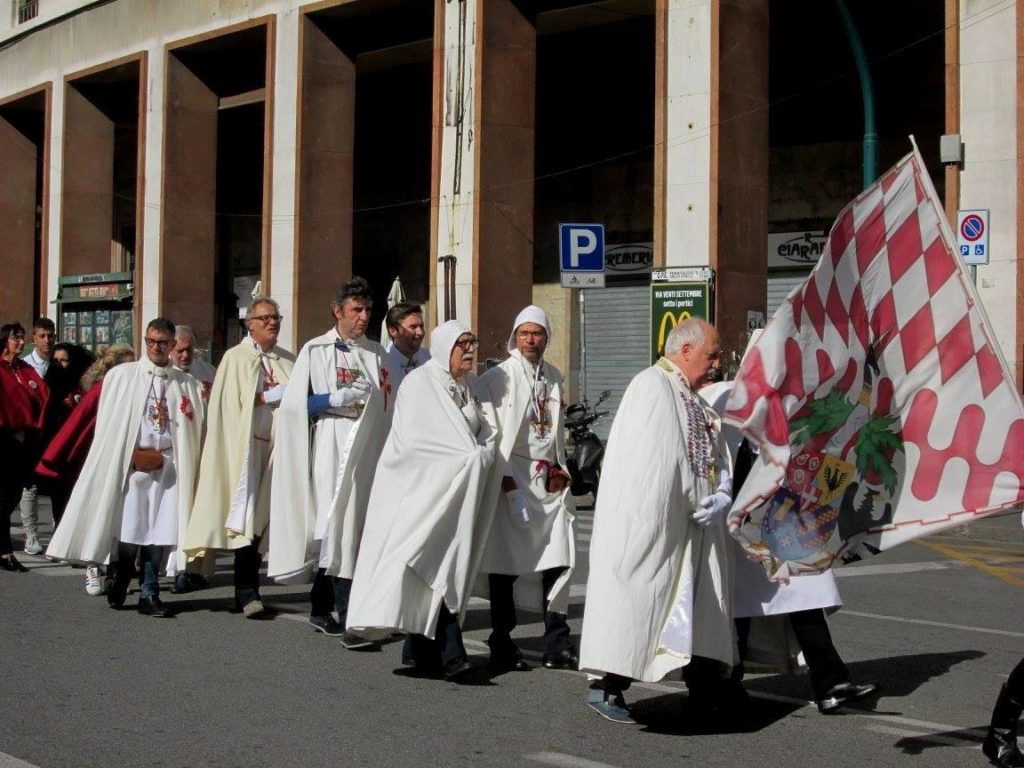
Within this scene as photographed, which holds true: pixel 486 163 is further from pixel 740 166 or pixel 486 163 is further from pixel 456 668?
pixel 456 668

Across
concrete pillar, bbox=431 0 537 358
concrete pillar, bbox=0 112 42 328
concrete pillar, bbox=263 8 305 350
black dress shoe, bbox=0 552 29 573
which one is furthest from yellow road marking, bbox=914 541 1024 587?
concrete pillar, bbox=0 112 42 328

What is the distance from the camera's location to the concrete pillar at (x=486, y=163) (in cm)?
2473

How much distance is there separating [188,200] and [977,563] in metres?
21.7

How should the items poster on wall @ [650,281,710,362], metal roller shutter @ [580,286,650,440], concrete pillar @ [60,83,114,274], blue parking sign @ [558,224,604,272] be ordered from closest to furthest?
blue parking sign @ [558,224,604,272] → poster on wall @ [650,281,710,362] → metal roller shutter @ [580,286,650,440] → concrete pillar @ [60,83,114,274]

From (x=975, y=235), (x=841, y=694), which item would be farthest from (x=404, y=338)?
(x=975, y=235)

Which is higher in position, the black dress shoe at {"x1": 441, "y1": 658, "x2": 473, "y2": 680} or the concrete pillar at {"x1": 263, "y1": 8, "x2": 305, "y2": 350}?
the concrete pillar at {"x1": 263, "y1": 8, "x2": 305, "y2": 350}

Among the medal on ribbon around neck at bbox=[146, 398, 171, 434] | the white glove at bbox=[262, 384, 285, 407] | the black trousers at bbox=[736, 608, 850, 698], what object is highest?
the white glove at bbox=[262, 384, 285, 407]

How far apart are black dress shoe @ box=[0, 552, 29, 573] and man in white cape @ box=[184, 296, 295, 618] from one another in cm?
260

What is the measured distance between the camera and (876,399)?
18.8 feet

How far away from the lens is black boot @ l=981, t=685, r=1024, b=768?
5684mm

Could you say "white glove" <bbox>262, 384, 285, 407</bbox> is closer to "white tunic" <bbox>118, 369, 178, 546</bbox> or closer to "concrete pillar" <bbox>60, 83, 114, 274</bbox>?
"white tunic" <bbox>118, 369, 178, 546</bbox>

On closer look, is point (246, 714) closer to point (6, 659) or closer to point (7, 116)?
point (6, 659)

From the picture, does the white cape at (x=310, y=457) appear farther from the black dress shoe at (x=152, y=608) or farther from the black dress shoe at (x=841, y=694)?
the black dress shoe at (x=841, y=694)

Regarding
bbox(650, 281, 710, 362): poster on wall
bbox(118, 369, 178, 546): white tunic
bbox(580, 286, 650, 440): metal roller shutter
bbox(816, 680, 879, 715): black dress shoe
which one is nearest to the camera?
bbox(816, 680, 879, 715): black dress shoe
